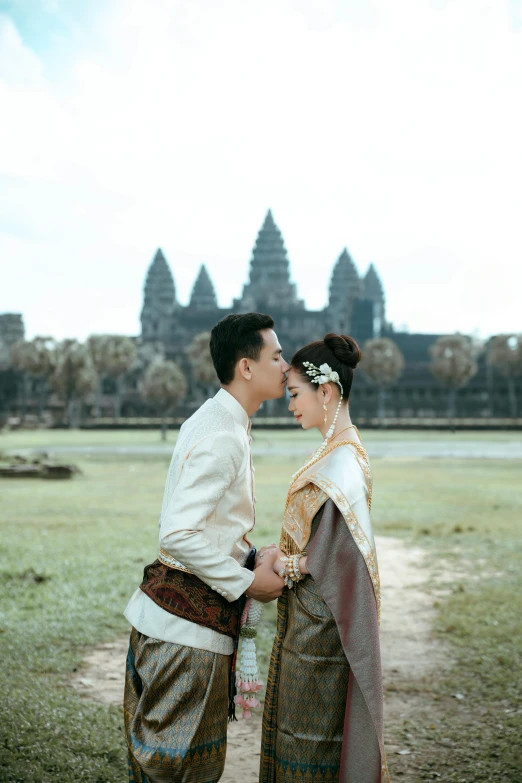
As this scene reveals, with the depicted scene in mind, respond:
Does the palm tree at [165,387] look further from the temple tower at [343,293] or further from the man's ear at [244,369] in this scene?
the man's ear at [244,369]

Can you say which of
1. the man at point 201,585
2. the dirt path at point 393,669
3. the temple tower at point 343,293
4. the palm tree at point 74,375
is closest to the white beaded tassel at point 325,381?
the man at point 201,585

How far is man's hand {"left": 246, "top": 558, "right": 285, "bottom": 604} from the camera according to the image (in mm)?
2695

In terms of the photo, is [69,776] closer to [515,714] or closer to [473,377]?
[515,714]

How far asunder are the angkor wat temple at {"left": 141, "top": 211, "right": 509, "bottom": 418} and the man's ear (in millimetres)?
58631

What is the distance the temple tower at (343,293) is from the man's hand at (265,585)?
228 feet

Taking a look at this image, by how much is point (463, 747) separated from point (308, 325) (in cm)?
6779

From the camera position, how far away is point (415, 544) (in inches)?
392

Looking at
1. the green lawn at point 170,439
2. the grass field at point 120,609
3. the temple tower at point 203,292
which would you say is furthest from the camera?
the temple tower at point 203,292

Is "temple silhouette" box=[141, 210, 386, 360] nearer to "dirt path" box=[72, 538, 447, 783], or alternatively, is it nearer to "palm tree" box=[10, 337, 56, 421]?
"palm tree" box=[10, 337, 56, 421]

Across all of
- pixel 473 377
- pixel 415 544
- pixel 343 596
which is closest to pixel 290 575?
→ pixel 343 596

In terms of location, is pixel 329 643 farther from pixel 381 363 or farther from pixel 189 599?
pixel 381 363

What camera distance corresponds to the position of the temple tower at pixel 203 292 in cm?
7981

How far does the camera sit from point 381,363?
55438 mm

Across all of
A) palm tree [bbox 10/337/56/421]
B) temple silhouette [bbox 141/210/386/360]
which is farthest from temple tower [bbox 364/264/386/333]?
palm tree [bbox 10/337/56/421]
